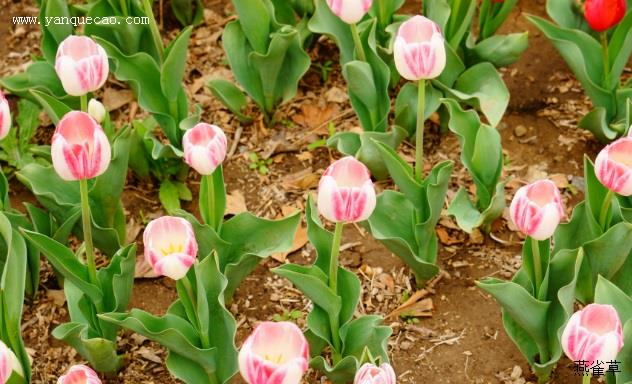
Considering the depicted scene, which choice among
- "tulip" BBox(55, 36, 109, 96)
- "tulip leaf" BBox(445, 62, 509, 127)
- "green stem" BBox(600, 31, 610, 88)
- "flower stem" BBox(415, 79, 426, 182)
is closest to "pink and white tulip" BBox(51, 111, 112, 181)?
"tulip" BBox(55, 36, 109, 96)

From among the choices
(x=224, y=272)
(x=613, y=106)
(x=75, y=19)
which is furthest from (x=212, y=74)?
(x=613, y=106)

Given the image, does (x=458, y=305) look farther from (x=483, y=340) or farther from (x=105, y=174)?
(x=105, y=174)

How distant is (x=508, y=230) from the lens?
2904 millimetres

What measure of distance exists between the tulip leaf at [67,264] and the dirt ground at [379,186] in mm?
→ 291

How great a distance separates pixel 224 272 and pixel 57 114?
0.68 metres

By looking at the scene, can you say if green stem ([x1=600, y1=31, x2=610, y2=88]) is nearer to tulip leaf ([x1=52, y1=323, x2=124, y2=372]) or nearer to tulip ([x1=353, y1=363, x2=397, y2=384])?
tulip ([x1=353, y1=363, x2=397, y2=384])

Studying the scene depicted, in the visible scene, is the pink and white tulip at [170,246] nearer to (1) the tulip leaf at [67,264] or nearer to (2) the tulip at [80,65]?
(1) the tulip leaf at [67,264]

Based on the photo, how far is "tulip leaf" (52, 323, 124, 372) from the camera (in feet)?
7.78

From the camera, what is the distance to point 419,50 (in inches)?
90.7

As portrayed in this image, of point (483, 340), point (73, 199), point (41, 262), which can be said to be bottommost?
point (483, 340)

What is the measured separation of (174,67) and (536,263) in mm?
1166

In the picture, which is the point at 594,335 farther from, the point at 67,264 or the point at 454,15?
the point at 454,15

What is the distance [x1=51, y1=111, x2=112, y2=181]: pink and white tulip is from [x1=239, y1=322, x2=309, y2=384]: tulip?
530mm

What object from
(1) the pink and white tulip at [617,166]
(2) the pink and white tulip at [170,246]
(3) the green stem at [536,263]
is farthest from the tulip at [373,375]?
(1) the pink and white tulip at [617,166]
